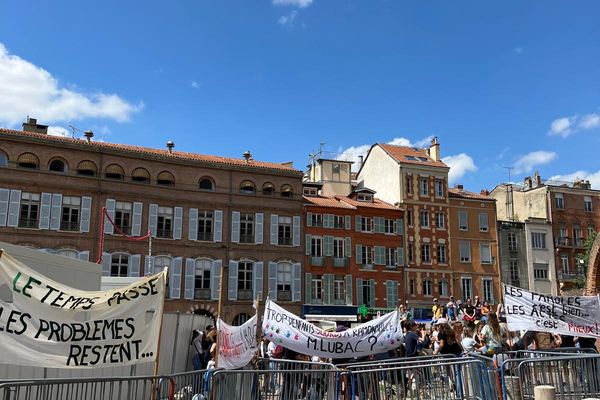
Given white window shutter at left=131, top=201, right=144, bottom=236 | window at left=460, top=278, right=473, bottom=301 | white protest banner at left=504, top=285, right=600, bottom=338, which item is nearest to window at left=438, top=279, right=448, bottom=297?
window at left=460, top=278, right=473, bottom=301

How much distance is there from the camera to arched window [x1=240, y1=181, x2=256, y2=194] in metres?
42.9

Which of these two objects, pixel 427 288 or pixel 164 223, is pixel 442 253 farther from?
pixel 164 223

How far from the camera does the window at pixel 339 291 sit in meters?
43.2

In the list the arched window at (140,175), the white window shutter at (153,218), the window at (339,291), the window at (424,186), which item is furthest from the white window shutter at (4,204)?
the window at (424,186)

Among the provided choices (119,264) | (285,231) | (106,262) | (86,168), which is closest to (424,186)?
(285,231)

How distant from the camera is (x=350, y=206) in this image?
4478cm

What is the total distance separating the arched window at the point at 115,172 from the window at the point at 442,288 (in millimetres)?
25148

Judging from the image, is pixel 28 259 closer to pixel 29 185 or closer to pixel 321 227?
pixel 29 185

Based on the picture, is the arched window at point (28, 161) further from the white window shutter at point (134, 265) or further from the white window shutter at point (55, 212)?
the white window shutter at point (134, 265)

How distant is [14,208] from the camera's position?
36.0 m

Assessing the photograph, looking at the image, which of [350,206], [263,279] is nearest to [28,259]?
[263,279]

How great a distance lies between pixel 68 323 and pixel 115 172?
33.4m

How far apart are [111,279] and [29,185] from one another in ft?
76.6

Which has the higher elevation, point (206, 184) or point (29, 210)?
point (206, 184)
